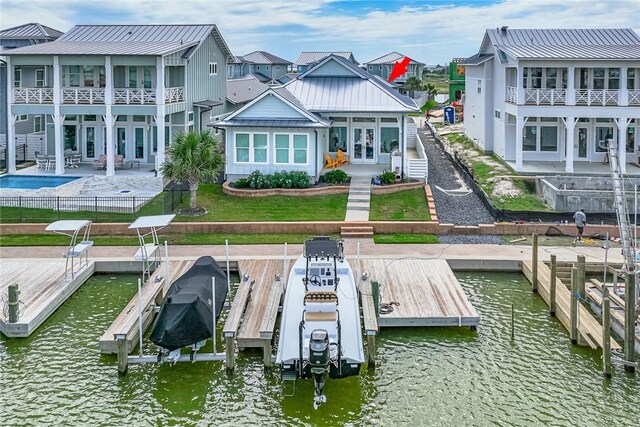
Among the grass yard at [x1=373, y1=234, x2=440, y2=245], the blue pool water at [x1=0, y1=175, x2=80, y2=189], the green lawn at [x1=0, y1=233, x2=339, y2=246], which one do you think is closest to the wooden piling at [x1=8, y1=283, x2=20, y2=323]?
the green lawn at [x1=0, y1=233, x2=339, y2=246]

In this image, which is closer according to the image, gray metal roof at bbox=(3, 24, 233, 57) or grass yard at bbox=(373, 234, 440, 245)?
grass yard at bbox=(373, 234, 440, 245)

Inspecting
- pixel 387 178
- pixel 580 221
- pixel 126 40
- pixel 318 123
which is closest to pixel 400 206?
pixel 387 178

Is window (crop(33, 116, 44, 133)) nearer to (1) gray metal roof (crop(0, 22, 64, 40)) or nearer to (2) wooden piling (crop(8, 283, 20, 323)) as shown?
(1) gray metal roof (crop(0, 22, 64, 40))

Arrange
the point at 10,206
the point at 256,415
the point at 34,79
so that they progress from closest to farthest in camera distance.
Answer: the point at 256,415 → the point at 10,206 → the point at 34,79

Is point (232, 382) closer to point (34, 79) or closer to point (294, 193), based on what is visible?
point (294, 193)

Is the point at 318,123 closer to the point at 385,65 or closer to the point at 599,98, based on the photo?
the point at 599,98

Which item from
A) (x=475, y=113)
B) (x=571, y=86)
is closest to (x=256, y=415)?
(x=571, y=86)

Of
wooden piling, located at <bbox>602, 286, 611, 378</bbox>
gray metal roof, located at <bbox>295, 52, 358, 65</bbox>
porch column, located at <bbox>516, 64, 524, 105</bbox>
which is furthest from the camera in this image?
gray metal roof, located at <bbox>295, 52, 358, 65</bbox>
